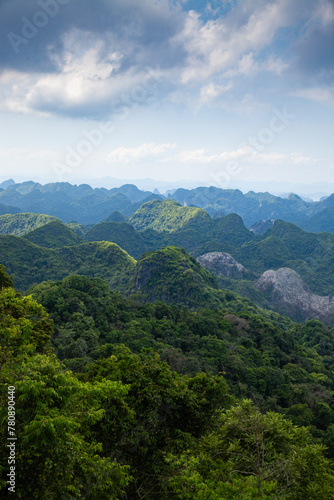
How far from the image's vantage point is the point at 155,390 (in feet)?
38.3

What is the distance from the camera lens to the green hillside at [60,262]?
80250 millimetres

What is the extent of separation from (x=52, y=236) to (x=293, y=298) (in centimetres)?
9013

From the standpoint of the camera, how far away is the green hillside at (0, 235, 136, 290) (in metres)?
80.2

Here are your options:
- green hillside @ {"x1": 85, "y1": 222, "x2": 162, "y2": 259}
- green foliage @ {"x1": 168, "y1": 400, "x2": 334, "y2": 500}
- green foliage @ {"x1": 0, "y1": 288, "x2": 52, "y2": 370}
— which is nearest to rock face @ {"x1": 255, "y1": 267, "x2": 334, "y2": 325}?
green hillside @ {"x1": 85, "y1": 222, "x2": 162, "y2": 259}

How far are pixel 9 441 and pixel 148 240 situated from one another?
5929 inches

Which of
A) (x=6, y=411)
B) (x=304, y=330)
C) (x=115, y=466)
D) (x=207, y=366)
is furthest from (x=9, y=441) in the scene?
(x=304, y=330)

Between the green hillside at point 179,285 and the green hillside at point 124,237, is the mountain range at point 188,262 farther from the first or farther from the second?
the green hillside at point 124,237

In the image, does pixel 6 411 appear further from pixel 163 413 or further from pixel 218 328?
pixel 218 328

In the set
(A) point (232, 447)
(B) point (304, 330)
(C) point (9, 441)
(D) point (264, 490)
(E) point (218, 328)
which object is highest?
(C) point (9, 441)

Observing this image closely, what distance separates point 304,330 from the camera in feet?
184

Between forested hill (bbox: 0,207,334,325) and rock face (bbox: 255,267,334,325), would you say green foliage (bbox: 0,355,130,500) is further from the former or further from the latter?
rock face (bbox: 255,267,334,325)

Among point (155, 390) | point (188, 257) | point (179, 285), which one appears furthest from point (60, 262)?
point (155, 390)

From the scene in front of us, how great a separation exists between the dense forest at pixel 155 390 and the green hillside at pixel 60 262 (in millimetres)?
568

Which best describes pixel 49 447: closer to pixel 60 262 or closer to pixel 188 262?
pixel 188 262
